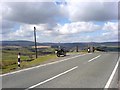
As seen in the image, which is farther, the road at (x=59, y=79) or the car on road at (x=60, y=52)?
the car on road at (x=60, y=52)

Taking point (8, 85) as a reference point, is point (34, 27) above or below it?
above

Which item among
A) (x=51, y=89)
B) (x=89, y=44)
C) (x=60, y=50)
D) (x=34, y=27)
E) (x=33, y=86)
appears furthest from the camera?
(x=89, y=44)

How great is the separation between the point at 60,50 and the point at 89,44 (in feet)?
52.3

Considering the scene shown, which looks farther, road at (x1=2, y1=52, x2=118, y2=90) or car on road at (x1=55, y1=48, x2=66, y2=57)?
car on road at (x1=55, y1=48, x2=66, y2=57)

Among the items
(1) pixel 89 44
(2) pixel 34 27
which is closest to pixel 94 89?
(2) pixel 34 27

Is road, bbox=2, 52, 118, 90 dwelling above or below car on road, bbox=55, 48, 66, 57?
below

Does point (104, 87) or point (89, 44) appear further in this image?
point (89, 44)

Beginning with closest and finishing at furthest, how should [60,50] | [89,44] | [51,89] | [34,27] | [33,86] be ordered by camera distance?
1. [51,89]
2. [33,86]
3. [60,50]
4. [34,27]
5. [89,44]

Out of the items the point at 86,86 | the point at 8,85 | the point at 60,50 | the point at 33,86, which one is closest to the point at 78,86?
the point at 86,86

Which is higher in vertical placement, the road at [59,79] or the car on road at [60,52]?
the car on road at [60,52]

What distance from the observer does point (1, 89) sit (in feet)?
35.2

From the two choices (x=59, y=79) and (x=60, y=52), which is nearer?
(x=59, y=79)

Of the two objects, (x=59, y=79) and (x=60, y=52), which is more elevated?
(x=60, y=52)

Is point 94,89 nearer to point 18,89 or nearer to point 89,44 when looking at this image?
point 18,89
